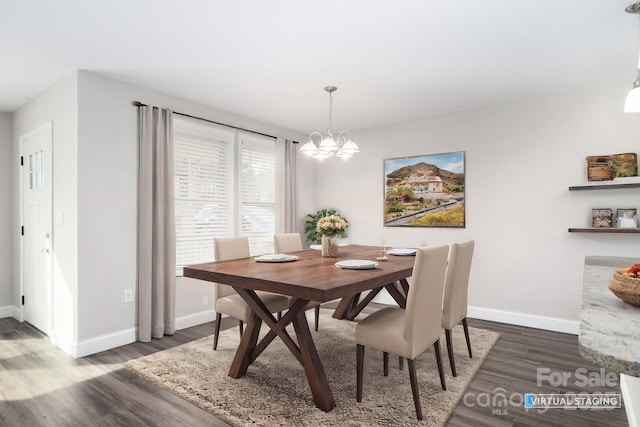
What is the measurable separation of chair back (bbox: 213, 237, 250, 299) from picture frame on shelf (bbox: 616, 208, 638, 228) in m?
3.68

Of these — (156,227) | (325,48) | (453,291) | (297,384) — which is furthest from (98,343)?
(325,48)

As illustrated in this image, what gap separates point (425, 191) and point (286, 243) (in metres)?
2.03

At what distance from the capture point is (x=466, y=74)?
3.32m

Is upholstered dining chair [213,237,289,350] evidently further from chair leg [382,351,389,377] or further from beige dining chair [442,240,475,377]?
beige dining chair [442,240,475,377]

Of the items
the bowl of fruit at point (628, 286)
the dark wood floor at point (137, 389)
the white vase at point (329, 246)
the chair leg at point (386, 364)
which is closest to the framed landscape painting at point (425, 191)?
the dark wood floor at point (137, 389)

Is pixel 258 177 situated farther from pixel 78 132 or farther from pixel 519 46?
pixel 519 46

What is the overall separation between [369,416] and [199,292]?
267cm

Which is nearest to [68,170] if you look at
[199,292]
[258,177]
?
[199,292]

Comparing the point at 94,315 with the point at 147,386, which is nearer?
the point at 147,386

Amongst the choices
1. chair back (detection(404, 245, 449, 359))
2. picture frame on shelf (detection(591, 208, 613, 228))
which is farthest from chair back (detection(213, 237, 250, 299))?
picture frame on shelf (detection(591, 208, 613, 228))

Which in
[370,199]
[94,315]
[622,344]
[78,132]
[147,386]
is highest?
[78,132]

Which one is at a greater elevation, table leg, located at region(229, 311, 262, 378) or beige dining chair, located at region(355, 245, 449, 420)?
beige dining chair, located at region(355, 245, 449, 420)

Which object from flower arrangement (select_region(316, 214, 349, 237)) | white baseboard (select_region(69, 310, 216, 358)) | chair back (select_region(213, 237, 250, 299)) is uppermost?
flower arrangement (select_region(316, 214, 349, 237))

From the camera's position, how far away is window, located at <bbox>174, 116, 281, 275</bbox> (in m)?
4.13
